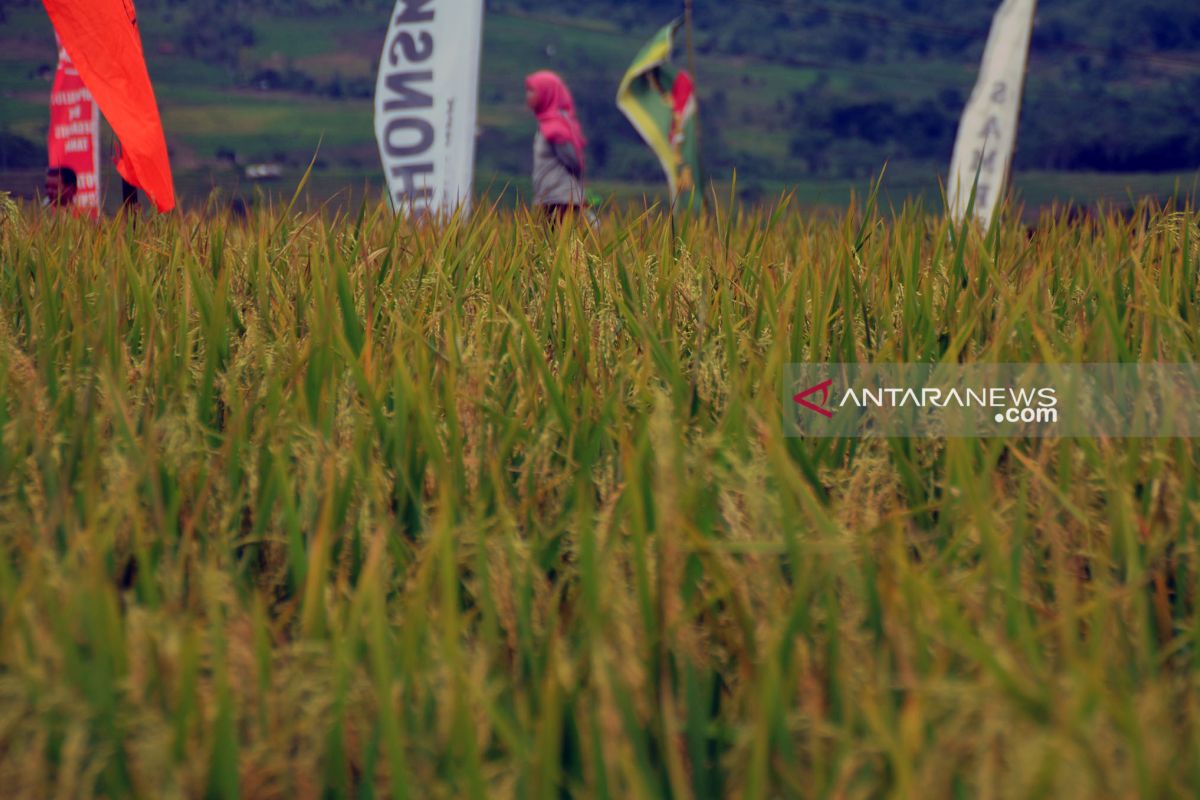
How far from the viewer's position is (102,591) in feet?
2.47

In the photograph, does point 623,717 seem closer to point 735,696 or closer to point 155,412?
point 735,696

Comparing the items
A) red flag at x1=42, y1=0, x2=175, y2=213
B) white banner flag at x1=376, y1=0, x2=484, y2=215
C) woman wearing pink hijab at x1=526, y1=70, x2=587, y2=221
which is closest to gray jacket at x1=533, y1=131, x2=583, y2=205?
woman wearing pink hijab at x1=526, y1=70, x2=587, y2=221

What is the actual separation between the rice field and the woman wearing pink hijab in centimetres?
415

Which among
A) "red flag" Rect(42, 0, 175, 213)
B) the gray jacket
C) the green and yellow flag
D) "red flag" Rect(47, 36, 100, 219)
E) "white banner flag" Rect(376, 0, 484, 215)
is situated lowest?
"red flag" Rect(42, 0, 175, 213)

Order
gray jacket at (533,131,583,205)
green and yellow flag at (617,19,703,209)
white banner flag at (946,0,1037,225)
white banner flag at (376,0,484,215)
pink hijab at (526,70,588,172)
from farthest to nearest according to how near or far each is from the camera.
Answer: green and yellow flag at (617,19,703,209) < white banner flag at (946,0,1037,225) < white banner flag at (376,0,484,215) < pink hijab at (526,70,588,172) < gray jacket at (533,131,583,205)

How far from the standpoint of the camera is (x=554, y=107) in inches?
229

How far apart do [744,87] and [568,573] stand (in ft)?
420

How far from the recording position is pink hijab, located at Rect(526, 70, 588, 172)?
226 inches

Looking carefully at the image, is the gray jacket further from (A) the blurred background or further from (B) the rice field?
(A) the blurred background

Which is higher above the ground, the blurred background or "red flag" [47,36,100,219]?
the blurred background

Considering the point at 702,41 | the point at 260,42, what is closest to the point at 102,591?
the point at 260,42

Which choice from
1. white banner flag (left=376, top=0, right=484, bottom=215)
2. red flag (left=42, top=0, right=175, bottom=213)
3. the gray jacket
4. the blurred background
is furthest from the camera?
the blurred background

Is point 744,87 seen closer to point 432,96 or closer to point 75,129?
point 432,96

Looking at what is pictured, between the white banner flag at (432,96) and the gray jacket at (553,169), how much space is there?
1.26 metres
